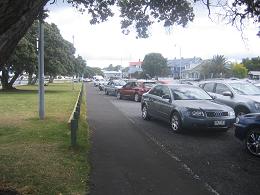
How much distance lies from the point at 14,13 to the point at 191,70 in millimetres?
108054

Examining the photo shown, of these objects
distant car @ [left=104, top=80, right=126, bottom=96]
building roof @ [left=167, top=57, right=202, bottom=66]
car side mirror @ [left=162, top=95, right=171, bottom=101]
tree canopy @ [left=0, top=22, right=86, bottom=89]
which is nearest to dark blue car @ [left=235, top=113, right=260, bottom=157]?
car side mirror @ [left=162, top=95, right=171, bottom=101]

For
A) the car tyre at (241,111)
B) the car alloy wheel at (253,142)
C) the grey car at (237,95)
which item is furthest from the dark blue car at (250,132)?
the car tyre at (241,111)

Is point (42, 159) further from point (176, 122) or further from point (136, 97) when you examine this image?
point (136, 97)

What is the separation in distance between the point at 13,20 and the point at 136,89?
23654mm

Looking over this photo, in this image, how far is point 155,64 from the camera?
94125mm

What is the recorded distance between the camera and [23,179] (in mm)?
6785

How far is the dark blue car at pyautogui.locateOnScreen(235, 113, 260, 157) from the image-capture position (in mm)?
9195

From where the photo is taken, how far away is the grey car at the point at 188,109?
468 inches

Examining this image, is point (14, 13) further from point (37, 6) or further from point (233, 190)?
point (233, 190)

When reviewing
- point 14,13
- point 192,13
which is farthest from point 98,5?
point 14,13

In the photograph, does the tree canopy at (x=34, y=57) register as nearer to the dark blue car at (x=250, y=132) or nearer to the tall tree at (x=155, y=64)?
the dark blue car at (x=250, y=132)

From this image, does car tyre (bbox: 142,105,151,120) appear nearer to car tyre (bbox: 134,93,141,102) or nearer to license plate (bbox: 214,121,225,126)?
license plate (bbox: 214,121,225,126)

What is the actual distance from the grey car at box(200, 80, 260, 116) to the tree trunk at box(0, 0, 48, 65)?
10.0m

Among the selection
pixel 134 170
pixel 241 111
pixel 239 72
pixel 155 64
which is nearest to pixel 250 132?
pixel 134 170
